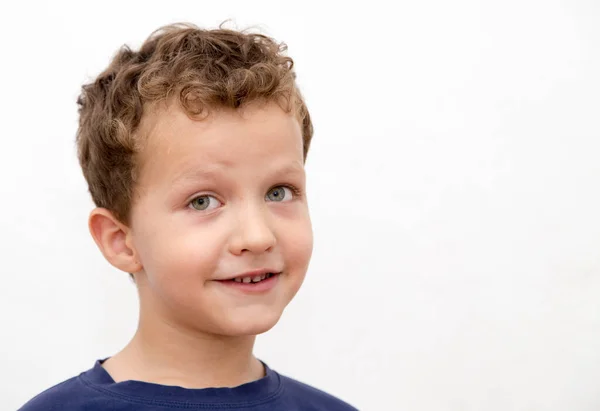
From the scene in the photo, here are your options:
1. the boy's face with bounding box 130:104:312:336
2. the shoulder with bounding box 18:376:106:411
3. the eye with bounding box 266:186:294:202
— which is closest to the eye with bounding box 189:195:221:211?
the boy's face with bounding box 130:104:312:336

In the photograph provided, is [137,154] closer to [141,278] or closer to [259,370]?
[141,278]

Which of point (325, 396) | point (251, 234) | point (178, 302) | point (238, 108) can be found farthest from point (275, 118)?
point (325, 396)

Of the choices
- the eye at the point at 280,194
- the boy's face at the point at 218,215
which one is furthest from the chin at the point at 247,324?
the eye at the point at 280,194

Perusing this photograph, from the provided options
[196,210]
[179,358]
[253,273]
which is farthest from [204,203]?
[179,358]

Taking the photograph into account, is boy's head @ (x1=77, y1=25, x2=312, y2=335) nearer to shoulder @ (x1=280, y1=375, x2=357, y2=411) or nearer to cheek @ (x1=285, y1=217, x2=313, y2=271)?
cheek @ (x1=285, y1=217, x2=313, y2=271)

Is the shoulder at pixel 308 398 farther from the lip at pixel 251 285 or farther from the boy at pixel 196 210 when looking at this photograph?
the lip at pixel 251 285

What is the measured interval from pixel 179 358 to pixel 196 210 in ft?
1.00

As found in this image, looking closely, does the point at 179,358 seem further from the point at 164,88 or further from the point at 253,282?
the point at 164,88

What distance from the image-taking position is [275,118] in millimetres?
1850

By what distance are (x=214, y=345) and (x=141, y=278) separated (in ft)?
0.63

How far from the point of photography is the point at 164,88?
184 centimetres

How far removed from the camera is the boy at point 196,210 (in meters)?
1.79

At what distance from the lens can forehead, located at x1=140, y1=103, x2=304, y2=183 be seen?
5.84ft

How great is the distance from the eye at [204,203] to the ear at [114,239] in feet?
0.58
